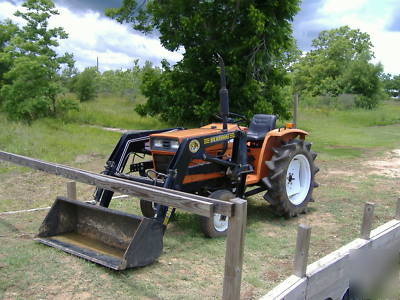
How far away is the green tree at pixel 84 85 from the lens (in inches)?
1040

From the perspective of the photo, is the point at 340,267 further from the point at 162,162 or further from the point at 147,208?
the point at 147,208

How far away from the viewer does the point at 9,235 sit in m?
4.82

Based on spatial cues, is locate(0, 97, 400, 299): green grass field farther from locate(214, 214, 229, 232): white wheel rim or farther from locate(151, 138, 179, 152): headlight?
locate(151, 138, 179, 152): headlight

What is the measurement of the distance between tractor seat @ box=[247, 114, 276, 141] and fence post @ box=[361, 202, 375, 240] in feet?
7.07

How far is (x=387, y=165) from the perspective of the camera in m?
10.8

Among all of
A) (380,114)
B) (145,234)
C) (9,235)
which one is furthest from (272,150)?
(380,114)

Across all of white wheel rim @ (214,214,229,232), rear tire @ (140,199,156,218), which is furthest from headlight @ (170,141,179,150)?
rear tire @ (140,199,156,218)

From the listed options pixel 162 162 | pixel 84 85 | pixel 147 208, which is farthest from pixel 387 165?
pixel 84 85

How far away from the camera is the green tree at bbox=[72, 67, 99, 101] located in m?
26.4

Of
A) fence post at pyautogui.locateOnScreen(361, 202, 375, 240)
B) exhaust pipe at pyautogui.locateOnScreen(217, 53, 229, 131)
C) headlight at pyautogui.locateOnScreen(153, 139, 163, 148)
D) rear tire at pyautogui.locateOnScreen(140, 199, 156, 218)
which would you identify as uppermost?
exhaust pipe at pyautogui.locateOnScreen(217, 53, 229, 131)

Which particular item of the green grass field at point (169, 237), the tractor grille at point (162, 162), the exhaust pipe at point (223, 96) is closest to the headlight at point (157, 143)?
the tractor grille at point (162, 162)

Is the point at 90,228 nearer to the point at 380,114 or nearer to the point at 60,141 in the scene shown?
the point at 60,141

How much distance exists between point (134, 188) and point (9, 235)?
7.16 feet

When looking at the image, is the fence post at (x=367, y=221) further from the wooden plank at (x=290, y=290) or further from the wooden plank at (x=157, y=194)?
the wooden plank at (x=157, y=194)
